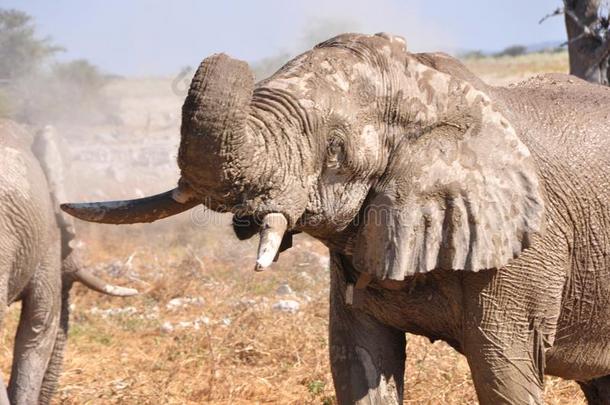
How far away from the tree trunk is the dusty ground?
111 inches

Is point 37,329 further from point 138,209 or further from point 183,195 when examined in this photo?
point 183,195

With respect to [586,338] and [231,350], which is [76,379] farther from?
[586,338]

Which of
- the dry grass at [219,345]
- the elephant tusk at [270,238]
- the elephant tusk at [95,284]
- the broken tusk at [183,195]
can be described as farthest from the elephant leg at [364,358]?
the elephant tusk at [95,284]

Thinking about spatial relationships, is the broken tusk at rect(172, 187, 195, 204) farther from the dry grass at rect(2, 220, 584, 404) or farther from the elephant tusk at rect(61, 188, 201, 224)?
the dry grass at rect(2, 220, 584, 404)

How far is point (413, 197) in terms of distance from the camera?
3.45 m

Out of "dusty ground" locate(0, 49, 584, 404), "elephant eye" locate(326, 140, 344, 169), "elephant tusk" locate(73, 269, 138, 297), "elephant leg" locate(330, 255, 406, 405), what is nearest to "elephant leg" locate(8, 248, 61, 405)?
"dusty ground" locate(0, 49, 584, 404)

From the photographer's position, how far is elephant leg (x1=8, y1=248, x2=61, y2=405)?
6152 millimetres

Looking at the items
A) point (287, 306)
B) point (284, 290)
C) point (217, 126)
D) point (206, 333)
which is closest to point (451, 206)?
point (217, 126)

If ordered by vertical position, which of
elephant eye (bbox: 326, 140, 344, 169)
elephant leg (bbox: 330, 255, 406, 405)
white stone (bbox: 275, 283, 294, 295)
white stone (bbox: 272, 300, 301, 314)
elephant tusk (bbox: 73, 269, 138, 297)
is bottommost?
white stone (bbox: 275, 283, 294, 295)

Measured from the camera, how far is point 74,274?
6.88 meters

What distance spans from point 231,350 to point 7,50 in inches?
581

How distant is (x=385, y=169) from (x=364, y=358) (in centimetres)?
83

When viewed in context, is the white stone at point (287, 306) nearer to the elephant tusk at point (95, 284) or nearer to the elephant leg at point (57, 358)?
the elephant tusk at point (95, 284)

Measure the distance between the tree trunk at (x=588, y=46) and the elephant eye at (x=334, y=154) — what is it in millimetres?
5540
